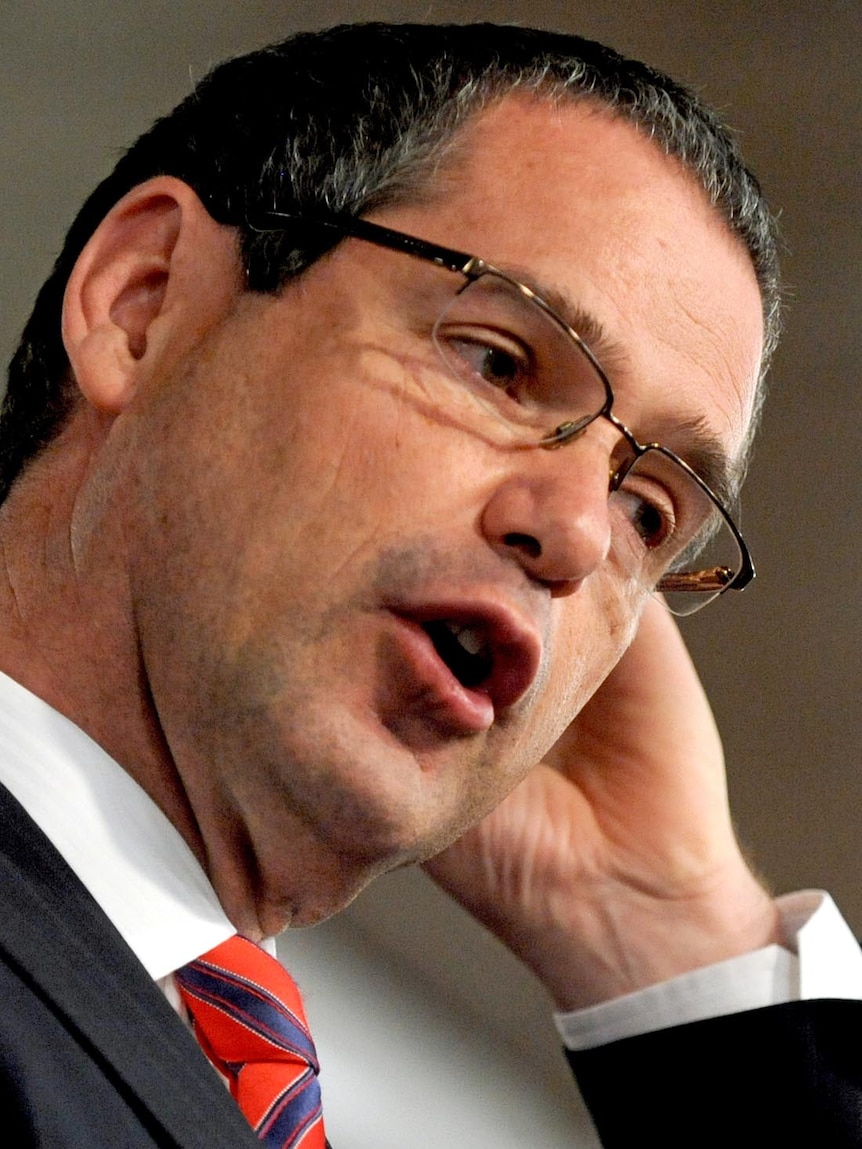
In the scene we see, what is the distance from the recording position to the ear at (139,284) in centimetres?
106

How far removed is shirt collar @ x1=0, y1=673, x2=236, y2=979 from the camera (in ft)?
3.08

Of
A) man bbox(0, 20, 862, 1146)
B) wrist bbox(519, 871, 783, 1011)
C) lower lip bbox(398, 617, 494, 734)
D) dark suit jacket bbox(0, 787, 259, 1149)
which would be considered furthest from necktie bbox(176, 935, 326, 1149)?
wrist bbox(519, 871, 783, 1011)

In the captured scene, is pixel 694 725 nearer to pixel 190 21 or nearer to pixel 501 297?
pixel 501 297

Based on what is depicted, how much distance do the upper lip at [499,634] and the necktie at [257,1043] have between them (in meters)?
0.29

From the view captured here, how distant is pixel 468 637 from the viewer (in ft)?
3.33

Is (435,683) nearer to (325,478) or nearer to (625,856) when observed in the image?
(325,478)

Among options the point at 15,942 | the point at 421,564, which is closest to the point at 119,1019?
the point at 15,942

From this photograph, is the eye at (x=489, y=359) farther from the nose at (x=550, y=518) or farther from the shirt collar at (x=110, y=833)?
the shirt collar at (x=110, y=833)

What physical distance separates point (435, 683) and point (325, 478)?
6.8 inches

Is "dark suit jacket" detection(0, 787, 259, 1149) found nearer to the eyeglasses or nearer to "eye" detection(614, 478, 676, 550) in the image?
the eyeglasses

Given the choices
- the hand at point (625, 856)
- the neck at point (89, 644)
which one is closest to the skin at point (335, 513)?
the neck at point (89, 644)

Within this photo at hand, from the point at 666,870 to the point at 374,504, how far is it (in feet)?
2.70

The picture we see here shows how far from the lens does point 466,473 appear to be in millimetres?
974

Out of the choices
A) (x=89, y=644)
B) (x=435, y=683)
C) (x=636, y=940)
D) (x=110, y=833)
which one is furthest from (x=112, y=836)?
(x=636, y=940)
